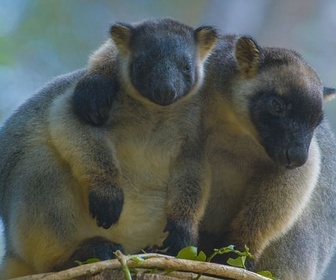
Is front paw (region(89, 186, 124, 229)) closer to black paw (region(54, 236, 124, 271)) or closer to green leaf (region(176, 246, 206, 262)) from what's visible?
black paw (region(54, 236, 124, 271))

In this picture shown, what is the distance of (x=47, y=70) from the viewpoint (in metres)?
6.59

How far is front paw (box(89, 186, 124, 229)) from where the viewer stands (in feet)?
14.3

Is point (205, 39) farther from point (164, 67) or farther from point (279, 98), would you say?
point (279, 98)

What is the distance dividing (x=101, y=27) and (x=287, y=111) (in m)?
2.67

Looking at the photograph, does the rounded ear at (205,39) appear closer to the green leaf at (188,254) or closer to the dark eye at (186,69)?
the dark eye at (186,69)

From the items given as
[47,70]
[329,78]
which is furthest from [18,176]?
[329,78]

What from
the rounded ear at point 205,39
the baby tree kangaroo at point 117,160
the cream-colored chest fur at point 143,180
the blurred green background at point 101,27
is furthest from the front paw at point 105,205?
the blurred green background at point 101,27

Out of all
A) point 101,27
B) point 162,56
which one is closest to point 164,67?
point 162,56

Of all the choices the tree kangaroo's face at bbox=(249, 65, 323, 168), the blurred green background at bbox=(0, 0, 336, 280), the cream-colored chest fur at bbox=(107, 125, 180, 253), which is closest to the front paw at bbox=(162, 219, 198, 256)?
the cream-colored chest fur at bbox=(107, 125, 180, 253)

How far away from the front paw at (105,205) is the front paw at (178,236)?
0.26 m

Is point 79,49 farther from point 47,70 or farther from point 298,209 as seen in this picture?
point 298,209

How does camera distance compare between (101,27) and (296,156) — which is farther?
(101,27)

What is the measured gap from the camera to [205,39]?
15.7 ft

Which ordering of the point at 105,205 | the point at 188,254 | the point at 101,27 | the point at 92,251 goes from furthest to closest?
the point at 101,27 → the point at 105,205 → the point at 92,251 → the point at 188,254
